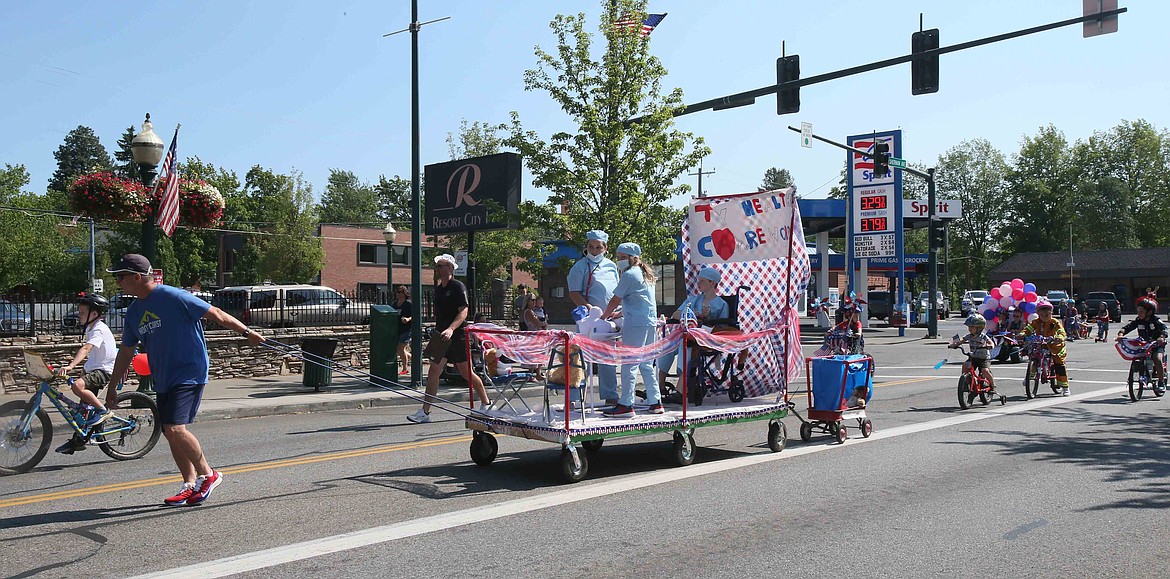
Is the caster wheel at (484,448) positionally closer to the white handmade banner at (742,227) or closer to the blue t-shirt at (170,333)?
the blue t-shirt at (170,333)

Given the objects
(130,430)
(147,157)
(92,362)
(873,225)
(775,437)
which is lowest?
(775,437)

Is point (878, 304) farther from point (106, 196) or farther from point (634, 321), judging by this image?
point (634, 321)

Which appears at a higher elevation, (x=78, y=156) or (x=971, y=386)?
(x=78, y=156)

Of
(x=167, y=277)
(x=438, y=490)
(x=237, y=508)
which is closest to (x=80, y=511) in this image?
(x=237, y=508)

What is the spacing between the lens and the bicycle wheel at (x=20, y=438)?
8367 mm

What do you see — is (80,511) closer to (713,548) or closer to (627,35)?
(713,548)

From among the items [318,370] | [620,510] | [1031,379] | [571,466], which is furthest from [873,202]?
[620,510]

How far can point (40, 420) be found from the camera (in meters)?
8.52

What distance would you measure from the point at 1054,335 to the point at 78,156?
408 ft

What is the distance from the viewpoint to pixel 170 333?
6.56 metres

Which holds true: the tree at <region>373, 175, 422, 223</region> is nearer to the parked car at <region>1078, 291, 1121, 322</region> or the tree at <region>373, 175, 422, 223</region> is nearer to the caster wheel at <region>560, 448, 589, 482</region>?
the parked car at <region>1078, 291, 1121, 322</region>

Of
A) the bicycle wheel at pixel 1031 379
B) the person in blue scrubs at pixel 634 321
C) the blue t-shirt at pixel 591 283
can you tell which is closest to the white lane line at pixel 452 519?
the person in blue scrubs at pixel 634 321

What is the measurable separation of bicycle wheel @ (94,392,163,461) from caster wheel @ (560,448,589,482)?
4.19 meters

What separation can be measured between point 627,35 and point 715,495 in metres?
13.4
